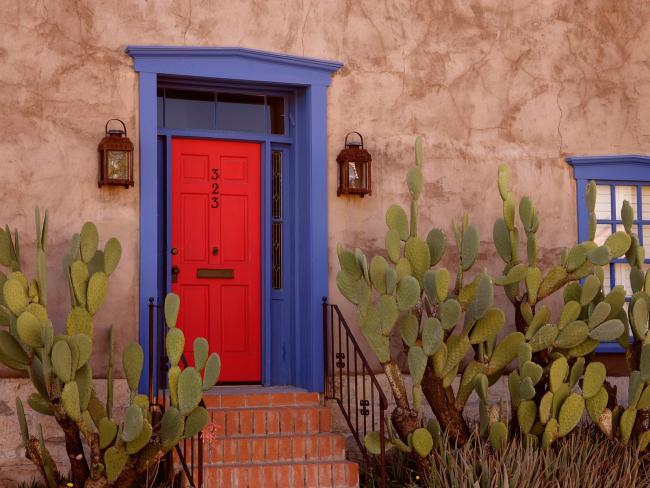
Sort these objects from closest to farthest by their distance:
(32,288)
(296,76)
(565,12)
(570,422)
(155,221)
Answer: (32,288) < (570,422) < (155,221) < (296,76) < (565,12)

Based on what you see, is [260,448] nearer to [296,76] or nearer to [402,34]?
[296,76]

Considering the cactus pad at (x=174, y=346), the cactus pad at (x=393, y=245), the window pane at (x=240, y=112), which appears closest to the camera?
the cactus pad at (x=174, y=346)

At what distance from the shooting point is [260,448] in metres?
6.95

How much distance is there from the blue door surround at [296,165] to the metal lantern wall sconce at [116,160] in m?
0.21

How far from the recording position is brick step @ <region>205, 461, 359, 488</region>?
6645 mm

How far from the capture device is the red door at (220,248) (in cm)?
789

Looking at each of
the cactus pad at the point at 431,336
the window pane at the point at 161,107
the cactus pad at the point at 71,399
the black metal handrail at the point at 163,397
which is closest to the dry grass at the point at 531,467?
the cactus pad at the point at 431,336

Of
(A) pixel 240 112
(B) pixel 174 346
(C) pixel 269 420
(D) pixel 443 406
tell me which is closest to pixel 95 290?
(B) pixel 174 346

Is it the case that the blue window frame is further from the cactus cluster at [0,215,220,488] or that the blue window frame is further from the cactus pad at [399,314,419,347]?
the cactus cluster at [0,215,220,488]

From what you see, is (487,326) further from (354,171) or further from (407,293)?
(354,171)

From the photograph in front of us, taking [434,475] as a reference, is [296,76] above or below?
above

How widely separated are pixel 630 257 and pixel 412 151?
2006 millimetres

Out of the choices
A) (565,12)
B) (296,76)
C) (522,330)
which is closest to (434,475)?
(522,330)

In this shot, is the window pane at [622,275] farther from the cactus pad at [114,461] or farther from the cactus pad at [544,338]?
the cactus pad at [114,461]
